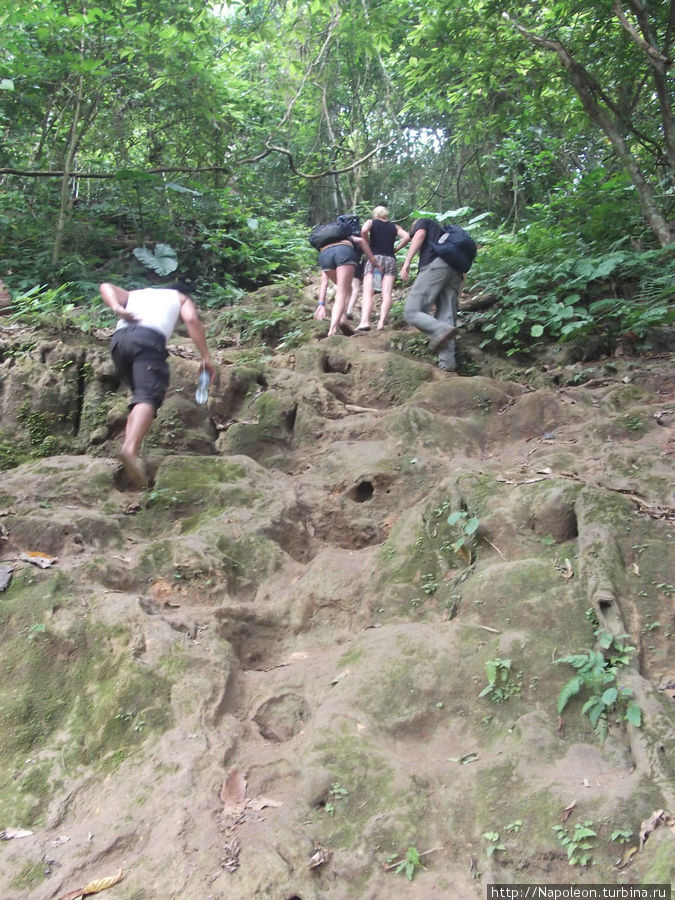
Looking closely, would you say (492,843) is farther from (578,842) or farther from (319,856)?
(319,856)

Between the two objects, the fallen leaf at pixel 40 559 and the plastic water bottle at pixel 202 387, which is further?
the plastic water bottle at pixel 202 387

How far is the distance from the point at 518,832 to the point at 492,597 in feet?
4.28

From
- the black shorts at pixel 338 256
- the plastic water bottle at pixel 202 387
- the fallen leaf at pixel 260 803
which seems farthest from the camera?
the black shorts at pixel 338 256

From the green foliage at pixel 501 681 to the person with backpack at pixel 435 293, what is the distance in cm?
451

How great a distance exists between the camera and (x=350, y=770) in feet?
9.93

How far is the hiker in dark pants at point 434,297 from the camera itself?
24.2 feet

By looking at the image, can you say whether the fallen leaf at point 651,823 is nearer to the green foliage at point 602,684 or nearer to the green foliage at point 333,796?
the green foliage at point 602,684

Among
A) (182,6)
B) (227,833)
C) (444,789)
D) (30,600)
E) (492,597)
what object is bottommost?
(227,833)

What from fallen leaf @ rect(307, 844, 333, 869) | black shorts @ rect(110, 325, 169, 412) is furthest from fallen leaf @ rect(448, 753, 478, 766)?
black shorts @ rect(110, 325, 169, 412)

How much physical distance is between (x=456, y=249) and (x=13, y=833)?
263 inches

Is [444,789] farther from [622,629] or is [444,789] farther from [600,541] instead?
[600,541]

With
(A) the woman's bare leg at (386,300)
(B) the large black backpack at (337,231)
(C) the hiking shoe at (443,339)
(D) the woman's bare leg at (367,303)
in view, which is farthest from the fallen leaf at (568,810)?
(B) the large black backpack at (337,231)

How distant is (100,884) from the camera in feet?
8.57

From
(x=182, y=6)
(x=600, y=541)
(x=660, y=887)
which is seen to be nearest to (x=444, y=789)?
(x=660, y=887)
